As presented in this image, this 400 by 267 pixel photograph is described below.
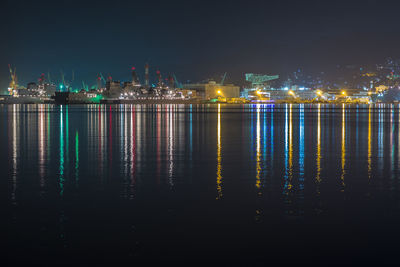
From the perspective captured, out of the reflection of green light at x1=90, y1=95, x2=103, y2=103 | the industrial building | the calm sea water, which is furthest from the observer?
the industrial building

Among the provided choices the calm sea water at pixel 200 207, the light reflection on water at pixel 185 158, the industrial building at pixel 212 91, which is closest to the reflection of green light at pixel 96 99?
the industrial building at pixel 212 91

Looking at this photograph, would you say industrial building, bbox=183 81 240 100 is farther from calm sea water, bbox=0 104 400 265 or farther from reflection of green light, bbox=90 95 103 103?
calm sea water, bbox=0 104 400 265

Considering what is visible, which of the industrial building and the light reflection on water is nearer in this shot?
the light reflection on water

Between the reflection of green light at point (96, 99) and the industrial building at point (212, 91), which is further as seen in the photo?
the industrial building at point (212, 91)

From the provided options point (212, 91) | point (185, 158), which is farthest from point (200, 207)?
point (212, 91)

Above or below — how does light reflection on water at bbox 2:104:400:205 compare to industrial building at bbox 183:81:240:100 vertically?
below

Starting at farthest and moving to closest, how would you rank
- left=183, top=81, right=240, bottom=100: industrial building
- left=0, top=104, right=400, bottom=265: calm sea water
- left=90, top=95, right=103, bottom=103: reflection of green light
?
left=183, top=81, right=240, bottom=100: industrial building < left=90, top=95, right=103, bottom=103: reflection of green light < left=0, top=104, right=400, bottom=265: calm sea water

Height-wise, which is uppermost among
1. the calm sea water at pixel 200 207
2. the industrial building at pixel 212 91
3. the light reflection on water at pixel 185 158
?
the industrial building at pixel 212 91

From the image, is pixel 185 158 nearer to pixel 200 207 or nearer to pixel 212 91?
pixel 200 207

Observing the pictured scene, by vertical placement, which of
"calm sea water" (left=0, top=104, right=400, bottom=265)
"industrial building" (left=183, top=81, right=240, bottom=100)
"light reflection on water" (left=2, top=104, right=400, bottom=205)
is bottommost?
"calm sea water" (left=0, top=104, right=400, bottom=265)

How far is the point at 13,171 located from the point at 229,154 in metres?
6.75

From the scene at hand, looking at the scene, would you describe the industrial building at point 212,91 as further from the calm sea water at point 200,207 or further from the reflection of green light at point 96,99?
the calm sea water at point 200,207

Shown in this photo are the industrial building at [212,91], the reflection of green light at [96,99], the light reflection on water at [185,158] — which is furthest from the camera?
the industrial building at [212,91]

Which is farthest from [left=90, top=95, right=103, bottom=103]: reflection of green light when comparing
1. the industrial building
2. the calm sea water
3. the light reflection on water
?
the calm sea water
